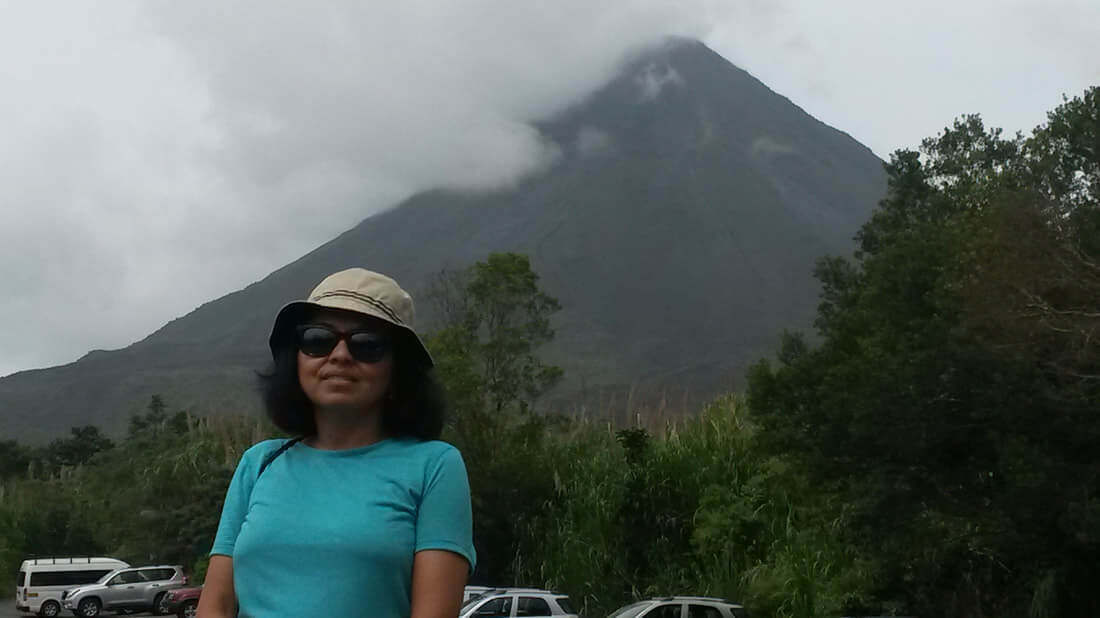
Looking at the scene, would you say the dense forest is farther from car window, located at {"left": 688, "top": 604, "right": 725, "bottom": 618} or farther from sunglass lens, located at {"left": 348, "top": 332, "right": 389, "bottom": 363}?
sunglass lens, located at {"left": 348, "top": 332, "right": 389, "bottom": 363}

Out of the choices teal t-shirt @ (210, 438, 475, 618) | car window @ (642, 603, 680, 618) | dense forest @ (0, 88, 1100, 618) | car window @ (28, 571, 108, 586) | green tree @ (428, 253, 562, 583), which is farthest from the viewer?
car window @ (28, 571, 108, 586)

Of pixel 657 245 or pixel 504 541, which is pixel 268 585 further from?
pixel 657 245

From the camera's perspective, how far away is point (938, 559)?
50.5 feet

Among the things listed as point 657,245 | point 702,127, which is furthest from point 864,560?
point 702,127

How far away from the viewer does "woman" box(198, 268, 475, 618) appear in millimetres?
2076

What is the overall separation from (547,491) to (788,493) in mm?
5552

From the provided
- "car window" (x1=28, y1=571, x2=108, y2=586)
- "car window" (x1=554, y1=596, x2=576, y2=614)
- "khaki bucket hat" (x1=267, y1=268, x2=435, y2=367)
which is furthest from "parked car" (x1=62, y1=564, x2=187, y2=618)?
"khaki bucket hat" (x1=267, y1=268, x2=435, y2=367)

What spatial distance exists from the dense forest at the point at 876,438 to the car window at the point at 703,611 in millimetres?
2109

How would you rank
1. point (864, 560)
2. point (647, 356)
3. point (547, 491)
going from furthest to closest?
1. point (647, 356)
2. point (547, 491)
3. point (864, 560)

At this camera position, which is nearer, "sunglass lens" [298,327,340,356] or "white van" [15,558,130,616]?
"sunglass lens" [298,327,340,356]

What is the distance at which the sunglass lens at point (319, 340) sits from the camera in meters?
2.27

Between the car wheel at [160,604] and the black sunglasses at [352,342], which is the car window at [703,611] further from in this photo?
the car wheel at [160,604]

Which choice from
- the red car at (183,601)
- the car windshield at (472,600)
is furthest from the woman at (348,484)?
the red car at (183,601)

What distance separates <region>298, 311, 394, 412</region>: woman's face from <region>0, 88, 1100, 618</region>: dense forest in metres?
6.27
